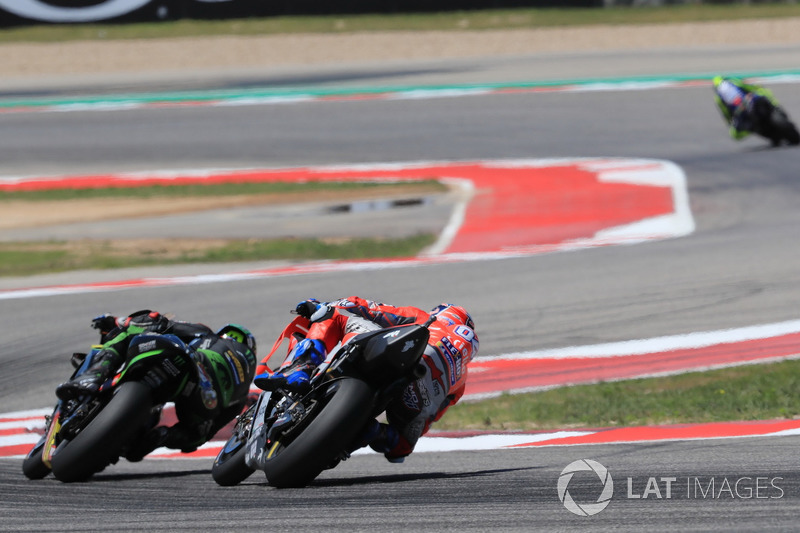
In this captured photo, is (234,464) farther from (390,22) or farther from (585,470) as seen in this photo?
(390,22)

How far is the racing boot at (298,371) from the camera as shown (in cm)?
441

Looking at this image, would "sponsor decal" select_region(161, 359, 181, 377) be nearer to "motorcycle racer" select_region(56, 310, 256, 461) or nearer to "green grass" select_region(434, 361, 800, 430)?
"motorcycle racer" select_region(56, 310, 256, 461)

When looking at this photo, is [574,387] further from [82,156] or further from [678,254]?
[82,156]

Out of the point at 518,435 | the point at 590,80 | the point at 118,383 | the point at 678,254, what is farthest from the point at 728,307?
the point at 590,80

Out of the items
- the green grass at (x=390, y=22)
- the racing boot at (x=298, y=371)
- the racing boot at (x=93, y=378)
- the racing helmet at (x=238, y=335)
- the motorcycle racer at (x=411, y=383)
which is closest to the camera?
the racing boot at (x=298, y=371)

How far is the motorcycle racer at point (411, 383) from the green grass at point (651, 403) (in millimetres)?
1741

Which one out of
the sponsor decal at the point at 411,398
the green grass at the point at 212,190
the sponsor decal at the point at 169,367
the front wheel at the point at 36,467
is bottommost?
the green grass at the point at 212,190

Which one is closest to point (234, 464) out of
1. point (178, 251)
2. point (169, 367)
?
point (169, 367)

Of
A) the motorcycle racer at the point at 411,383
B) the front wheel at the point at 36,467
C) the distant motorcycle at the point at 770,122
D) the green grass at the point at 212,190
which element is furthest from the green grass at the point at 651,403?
the distant motorcycle at the point at 770,122

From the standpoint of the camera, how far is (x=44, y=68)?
85.6 ft

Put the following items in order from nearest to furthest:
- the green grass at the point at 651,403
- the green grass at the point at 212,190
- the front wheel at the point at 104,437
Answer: the front wheel at the point at 104,437 → the green grass at the point at 651,403 → the green grass at the point at 212,190

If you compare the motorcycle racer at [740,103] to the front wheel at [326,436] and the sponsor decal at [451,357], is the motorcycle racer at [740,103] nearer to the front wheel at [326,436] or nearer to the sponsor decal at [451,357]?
the sponsor decal at [451,357]

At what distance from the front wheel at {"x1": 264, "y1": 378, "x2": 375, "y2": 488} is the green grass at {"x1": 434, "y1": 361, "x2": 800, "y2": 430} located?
8.31 feet

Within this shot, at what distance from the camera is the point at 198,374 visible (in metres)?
5.66
